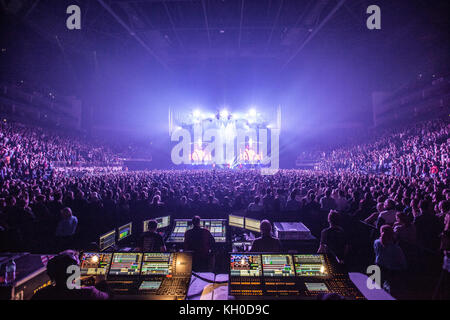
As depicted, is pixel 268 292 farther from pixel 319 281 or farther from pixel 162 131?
pixel 162 131

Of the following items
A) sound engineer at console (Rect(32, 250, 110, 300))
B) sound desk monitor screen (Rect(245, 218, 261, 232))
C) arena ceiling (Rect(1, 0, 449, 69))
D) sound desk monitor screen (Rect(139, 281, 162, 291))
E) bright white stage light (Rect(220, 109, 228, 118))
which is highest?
arena ceiling (Rect(1, 0, 449, 69))

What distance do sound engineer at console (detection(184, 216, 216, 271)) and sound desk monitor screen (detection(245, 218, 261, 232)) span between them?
1.24 metres

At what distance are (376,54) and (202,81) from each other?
17.6m

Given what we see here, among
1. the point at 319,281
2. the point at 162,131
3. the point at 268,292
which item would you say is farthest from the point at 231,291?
the point at 162,131

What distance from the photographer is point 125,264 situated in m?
3.02

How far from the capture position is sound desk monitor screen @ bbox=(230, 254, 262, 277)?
2.83 meters

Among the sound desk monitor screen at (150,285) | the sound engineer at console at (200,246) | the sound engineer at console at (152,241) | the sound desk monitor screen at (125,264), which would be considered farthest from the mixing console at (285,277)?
the sound engineer at console at (152,241)

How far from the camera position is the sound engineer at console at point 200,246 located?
4078 mm

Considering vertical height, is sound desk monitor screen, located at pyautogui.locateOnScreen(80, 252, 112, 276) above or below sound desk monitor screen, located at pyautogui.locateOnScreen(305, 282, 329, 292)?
above

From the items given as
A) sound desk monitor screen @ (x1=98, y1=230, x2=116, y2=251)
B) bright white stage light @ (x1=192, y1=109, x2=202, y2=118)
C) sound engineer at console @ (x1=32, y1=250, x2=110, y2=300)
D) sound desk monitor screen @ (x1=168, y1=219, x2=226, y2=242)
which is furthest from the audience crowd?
bright white stage light @ (x1=192, y1=109, x2=202, y2=118)

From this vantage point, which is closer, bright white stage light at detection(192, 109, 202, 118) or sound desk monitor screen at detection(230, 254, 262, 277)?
sound desk monitor screen at detection(230, 254, 262, 277)

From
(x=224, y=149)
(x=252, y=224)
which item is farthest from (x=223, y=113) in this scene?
(x=252, y=224)

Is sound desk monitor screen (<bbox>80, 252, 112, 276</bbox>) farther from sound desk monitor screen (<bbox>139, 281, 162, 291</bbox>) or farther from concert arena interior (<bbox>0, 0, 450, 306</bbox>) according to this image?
sound desk monitor screen (<bbox>139, 281, 162, 291</bbox>)

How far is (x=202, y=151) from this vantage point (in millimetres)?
33938
